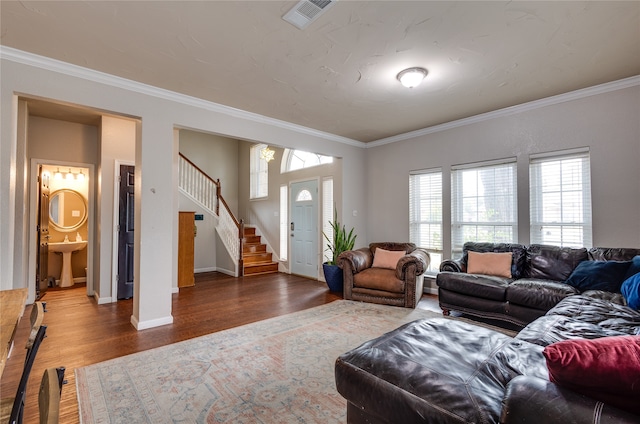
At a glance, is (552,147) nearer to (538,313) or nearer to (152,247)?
(538,313)

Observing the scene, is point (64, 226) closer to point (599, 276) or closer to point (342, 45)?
point (342, 45)

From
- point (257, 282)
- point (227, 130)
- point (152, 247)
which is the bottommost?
point (257, 282)

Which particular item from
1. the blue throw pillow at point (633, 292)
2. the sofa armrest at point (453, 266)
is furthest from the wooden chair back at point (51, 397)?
the sofa armrest at point (453, 266)

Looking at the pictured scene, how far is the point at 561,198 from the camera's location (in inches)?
146

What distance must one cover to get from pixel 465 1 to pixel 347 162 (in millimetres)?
3711

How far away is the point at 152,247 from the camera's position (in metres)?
3.35

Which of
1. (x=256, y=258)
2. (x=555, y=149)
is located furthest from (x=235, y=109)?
(x=555, y=149)

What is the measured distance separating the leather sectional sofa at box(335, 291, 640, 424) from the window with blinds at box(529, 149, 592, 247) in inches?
65.4

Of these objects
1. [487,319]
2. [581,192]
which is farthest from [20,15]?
[581,192]

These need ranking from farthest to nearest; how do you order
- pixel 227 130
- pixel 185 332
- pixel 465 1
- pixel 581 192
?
1. pixel 227 130
2. pixel 581 192
3. pixel 185 332
4. pixel 465 1

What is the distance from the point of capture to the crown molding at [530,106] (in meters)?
3.29

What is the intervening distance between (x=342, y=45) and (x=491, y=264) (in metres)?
3.14

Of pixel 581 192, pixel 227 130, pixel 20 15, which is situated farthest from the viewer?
pixel 227 130

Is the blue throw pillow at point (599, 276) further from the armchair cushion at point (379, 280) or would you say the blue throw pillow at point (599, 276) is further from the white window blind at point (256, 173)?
the white window blind at point (256, 173)
